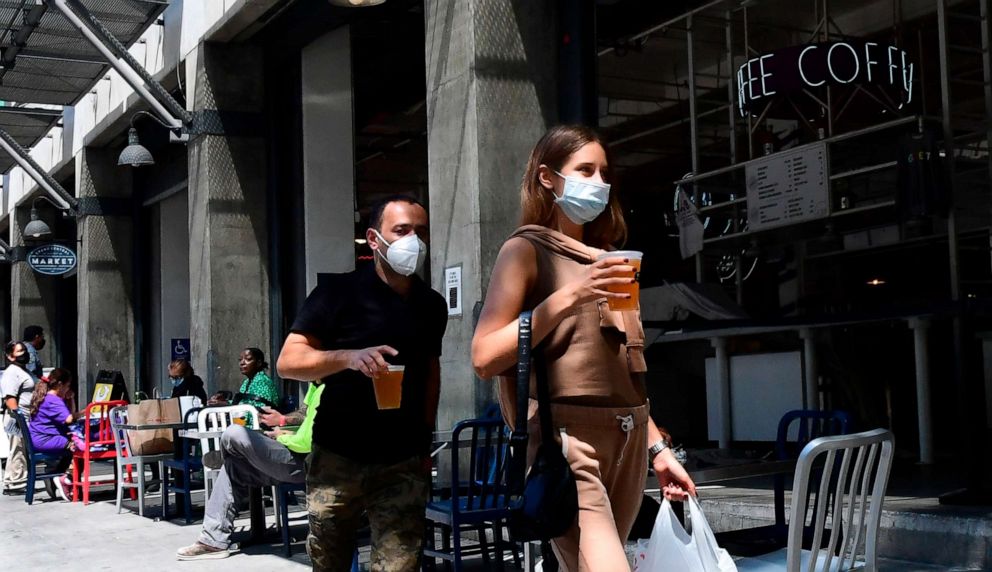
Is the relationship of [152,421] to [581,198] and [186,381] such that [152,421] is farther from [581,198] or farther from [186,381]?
[581,198]

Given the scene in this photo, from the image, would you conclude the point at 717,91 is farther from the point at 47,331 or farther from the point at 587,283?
the point at 47,331

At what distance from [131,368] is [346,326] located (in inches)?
600

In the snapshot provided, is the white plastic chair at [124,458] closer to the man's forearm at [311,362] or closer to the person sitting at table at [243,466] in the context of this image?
the person sitting at table at [243,466]

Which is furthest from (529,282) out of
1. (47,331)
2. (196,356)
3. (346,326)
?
(47,331)

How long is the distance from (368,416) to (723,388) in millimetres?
8760

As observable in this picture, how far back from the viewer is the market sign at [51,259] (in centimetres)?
1856

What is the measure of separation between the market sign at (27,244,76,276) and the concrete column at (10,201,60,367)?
14.4 feet

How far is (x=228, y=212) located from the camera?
11.9 meters

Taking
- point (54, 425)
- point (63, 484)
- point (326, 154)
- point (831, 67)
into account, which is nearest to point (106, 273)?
point (63, 484)

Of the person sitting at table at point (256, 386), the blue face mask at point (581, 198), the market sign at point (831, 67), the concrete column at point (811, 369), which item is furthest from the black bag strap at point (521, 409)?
the concrete column at point (811, 369)

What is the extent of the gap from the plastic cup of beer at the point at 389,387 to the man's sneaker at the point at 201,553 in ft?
13.2

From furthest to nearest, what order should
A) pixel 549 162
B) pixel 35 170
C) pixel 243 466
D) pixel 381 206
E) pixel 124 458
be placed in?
pixel 35 170
pixel 124 458
pixel 243 466
pixel 381 206
pixel 549 162

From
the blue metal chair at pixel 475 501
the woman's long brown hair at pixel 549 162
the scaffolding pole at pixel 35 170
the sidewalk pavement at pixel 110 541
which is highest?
the scaffolding pole at pixel 35 170

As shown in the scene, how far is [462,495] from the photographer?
579cm
